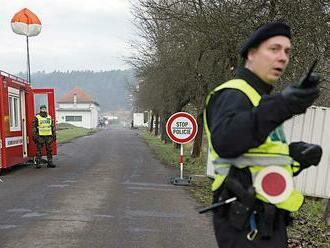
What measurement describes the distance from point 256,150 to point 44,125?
43.8 ft

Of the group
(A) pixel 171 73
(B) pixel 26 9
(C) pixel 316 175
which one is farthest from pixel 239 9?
(A) pixel 171 73

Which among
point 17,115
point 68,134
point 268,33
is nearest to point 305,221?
point 268,33

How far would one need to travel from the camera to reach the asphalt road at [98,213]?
6.37 meters

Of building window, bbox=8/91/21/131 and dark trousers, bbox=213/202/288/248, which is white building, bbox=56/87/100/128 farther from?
dark trousers, bbox=213/202/288/248

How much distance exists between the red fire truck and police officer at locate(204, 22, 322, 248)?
37.6 ft

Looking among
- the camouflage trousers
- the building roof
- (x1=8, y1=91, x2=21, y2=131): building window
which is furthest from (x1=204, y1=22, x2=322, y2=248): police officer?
the building roof

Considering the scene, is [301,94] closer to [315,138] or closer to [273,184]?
[273,184]

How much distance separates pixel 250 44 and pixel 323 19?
21.1 ft

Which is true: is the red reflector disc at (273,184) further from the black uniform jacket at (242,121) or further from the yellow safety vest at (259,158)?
the black uniform jacket at (242,121)

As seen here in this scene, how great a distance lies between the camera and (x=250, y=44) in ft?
8.87

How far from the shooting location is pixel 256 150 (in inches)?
100

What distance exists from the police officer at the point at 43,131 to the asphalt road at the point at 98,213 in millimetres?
1822

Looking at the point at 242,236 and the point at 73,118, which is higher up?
the point at 73,118

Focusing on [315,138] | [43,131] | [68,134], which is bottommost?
[68,134]
